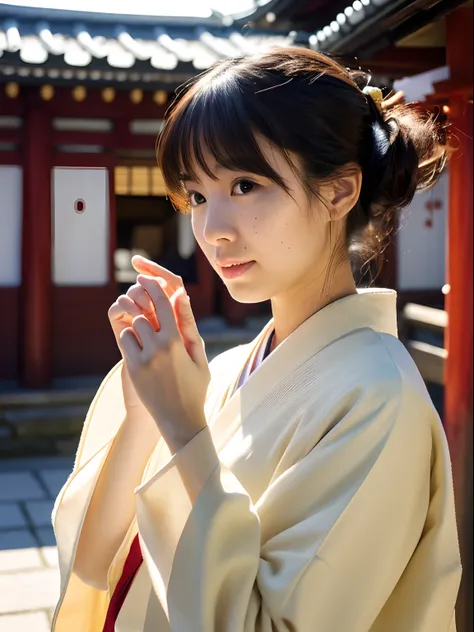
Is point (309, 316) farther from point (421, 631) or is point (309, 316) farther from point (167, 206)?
point (167, 206)

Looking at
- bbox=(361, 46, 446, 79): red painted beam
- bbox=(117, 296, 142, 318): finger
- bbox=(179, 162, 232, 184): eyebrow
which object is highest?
bbox=(361, 46, 446, 79): red painted beam

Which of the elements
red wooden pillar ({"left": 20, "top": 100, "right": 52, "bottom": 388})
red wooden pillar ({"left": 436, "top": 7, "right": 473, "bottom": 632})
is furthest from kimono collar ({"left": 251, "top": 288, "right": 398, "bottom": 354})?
red wooden pillar ({"left": 20, "top": 100, "right": 52, "bottom": 388})

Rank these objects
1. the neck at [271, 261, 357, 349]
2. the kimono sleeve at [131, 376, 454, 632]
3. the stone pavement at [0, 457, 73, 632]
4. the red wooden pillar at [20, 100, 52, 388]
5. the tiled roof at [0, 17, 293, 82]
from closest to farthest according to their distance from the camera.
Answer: the kimono sleeve at [131, 376, 454, 632]
the neck at [271, 261, 357, 349]
the stone pavement at [0, 457, 73, 632]
the tiled roof at [0, 17, 293, 82]
the red wooden pillar at [20, 100, 52, 388]

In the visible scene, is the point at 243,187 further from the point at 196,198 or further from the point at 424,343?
the point at 424,343

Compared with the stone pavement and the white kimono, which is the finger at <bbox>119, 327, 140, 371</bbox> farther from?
the stone pavement

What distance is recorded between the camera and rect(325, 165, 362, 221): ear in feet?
4.61

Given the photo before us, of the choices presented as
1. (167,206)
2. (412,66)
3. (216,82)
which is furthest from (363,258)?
(167,206)

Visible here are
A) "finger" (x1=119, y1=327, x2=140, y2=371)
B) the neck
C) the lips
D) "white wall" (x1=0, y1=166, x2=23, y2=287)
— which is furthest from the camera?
"white wall" (x1=0, y1=166, x2=23, y2=287)

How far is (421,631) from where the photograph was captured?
129 centimetres

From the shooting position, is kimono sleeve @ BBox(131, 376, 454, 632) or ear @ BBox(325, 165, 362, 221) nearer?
kimono sleeve @ BBox(131, 376, 454, 632)

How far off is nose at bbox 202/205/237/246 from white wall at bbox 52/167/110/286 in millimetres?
7733

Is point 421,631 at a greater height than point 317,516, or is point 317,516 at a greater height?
point 317,516

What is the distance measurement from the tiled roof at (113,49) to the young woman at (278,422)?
215 inches

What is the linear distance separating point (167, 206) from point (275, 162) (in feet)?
30.5
